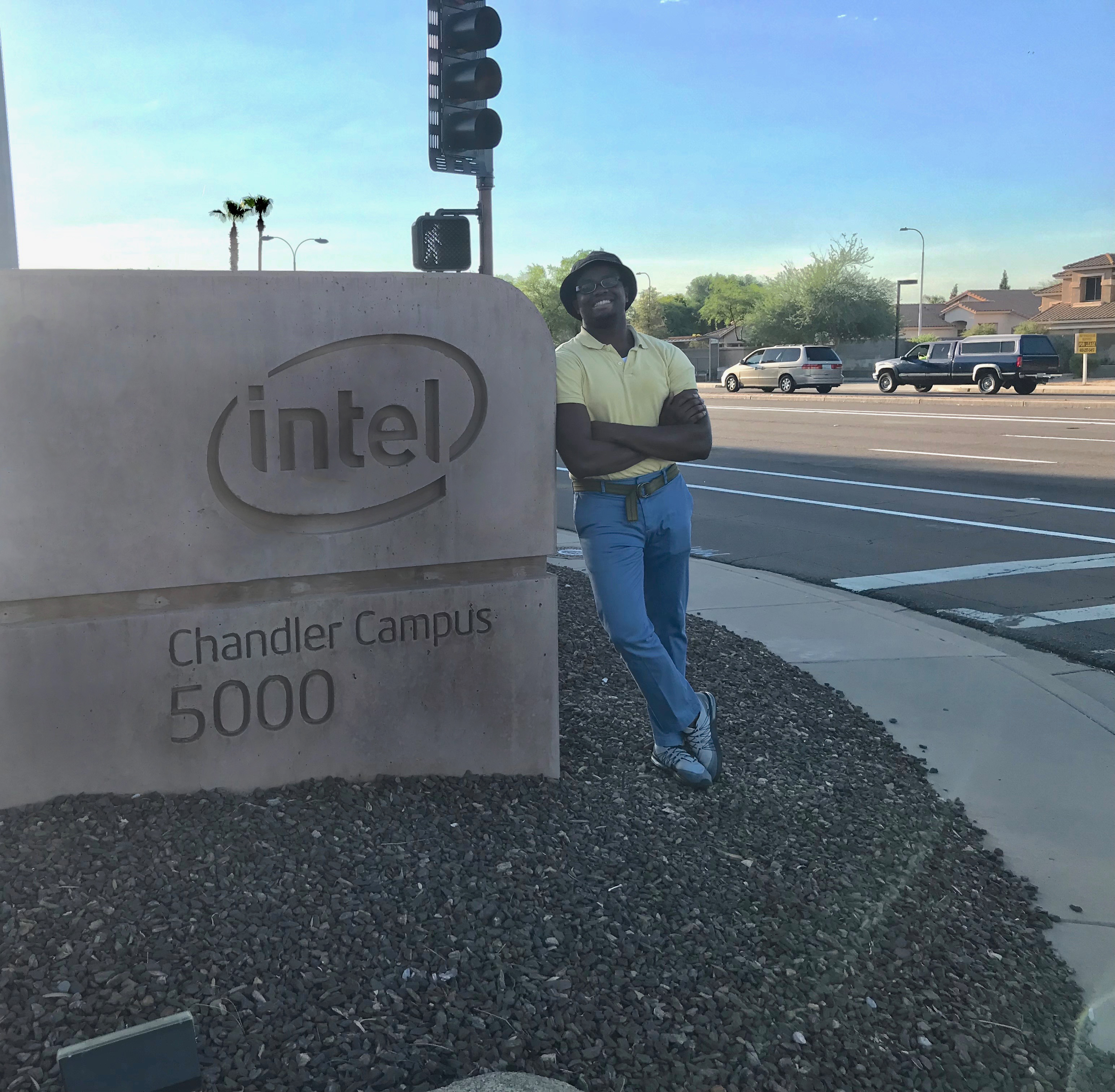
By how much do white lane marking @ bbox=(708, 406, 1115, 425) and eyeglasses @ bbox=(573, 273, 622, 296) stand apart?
70.5ft

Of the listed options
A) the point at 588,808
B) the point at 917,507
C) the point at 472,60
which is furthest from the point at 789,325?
the point at 588,808

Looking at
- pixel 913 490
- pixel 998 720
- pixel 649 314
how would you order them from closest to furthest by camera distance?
1. pixel 998 720
2. pixel 913 490
3. pixel 649 314

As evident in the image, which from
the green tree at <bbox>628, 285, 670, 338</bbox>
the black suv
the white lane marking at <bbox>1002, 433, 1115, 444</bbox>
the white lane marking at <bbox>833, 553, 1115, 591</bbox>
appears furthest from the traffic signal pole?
the green tree at <bbox>628, 285, 670, 338</bbox>

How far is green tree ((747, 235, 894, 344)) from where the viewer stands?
72.4 metres

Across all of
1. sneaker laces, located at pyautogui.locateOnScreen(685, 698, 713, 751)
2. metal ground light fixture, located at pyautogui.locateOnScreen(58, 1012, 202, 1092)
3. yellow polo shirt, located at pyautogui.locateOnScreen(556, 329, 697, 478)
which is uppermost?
yellow polo shirt, located at pyautogui.locateOnScreen(556, 329, 697, 478)

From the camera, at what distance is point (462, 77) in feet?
27.6

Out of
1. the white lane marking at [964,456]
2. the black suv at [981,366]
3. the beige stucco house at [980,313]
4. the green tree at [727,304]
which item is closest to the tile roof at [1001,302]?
the beige stucco house at [980,313]

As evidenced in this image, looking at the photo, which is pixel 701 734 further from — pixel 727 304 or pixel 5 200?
pixel 727 304

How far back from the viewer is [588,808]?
13.0ft

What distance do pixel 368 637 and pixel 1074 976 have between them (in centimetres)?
245

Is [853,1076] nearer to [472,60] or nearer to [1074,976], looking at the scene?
Answer: [1074,976]

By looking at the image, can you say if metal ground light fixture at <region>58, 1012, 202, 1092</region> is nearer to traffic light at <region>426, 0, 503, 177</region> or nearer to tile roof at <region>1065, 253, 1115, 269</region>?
traffic light at <region>426, 0, 503, 177</region>

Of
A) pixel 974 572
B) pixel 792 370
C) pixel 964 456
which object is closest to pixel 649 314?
pixel 792 370

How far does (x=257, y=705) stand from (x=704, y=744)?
164 centimetres
